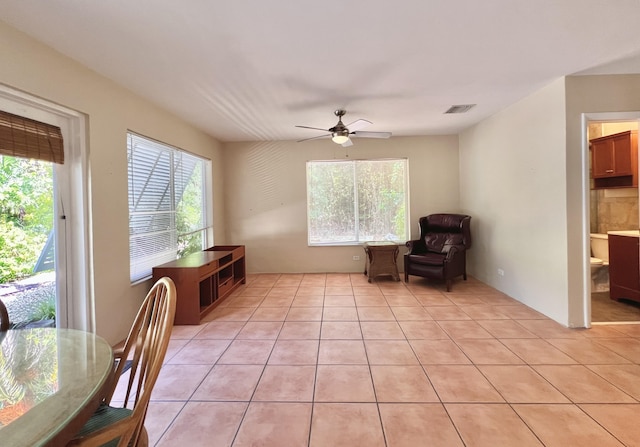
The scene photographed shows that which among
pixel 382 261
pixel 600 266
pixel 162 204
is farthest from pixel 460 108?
pixel 162 204

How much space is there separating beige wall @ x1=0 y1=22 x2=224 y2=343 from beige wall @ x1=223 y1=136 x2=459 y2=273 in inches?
89.4

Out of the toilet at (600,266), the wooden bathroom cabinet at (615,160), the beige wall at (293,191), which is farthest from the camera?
the beige wall at (293,191)

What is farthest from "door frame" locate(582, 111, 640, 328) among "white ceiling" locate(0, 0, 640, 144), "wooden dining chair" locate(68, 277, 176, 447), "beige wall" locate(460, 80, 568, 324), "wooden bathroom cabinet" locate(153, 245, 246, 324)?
"wooden bathroom cabinet" locate(153, 245, 246, 324)

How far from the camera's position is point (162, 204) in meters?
3.77

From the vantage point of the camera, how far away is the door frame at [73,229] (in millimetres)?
2465

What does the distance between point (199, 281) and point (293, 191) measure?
2711 millimetres

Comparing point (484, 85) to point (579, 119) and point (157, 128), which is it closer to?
point (579, 119)

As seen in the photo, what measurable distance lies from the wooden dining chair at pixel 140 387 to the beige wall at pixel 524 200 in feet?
11.9

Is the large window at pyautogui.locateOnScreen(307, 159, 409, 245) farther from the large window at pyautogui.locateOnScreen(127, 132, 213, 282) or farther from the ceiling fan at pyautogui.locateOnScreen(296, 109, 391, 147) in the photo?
the large window at pyautogui.locateOnScreen(127, 132, 213, 282)

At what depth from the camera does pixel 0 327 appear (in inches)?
54.5

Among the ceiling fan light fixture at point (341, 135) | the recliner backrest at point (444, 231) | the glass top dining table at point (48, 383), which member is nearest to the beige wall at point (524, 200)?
the recliner backrest at point (444, 231)

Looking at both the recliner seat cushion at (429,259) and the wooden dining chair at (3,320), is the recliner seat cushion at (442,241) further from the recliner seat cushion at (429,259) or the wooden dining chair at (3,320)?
the wooden dining chair at (3,320)

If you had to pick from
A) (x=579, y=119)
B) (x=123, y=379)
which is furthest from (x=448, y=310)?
(x=123, y=379)

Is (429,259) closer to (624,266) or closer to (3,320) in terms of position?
(624,266)
